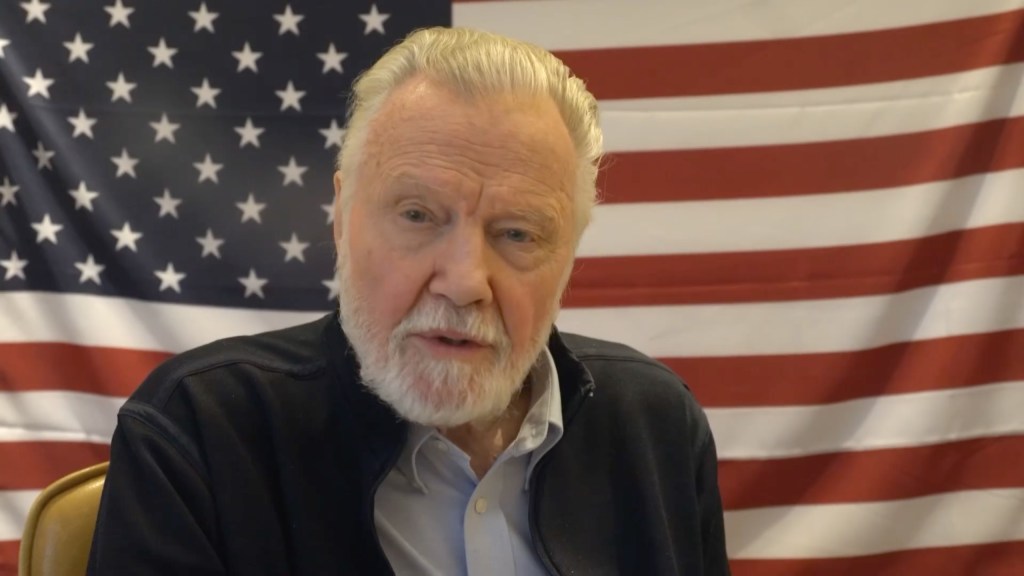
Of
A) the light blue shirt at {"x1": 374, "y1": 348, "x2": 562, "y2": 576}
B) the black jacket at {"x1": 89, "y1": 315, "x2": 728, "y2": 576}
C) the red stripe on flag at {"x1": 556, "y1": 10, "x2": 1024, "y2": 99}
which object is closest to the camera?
the black jacket at {"x1": 89, "y1": 315, "x2": 728, "y2": 576}

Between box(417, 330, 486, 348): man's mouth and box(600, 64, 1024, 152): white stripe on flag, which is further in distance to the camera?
box(600, 64, 1024, 152): white stripe on flag

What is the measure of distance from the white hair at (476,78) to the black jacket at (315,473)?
0.22m

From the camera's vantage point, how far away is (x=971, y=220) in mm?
1712

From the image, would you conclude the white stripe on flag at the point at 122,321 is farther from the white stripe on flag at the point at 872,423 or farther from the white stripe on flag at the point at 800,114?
the white stripe on flag at the point at 872,423

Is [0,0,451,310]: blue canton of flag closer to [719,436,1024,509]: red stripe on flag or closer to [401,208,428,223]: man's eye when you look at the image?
[401,208,428,223]: man's eye

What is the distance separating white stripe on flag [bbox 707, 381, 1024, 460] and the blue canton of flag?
1002 millimetres

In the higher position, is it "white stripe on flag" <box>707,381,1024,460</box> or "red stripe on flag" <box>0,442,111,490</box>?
"white stripe on flag" <box>707,381,1024,460</box>

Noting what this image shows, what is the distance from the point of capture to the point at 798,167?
176 centimetres

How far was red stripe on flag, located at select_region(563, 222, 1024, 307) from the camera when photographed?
1759 mm

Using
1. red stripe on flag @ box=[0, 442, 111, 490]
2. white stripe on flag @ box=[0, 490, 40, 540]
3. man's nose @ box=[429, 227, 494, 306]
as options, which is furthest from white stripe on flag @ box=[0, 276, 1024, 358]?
man's nose @ box=[429, 227, 494, 306]

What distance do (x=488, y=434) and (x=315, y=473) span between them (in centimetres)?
24

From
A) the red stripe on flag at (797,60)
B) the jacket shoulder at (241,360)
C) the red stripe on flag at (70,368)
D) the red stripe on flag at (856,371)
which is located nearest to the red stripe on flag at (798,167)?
the red stripe on flag at (797,60)

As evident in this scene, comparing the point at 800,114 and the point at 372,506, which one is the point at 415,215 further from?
the point at 800,114

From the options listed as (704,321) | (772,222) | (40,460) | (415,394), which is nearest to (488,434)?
(415,394)
